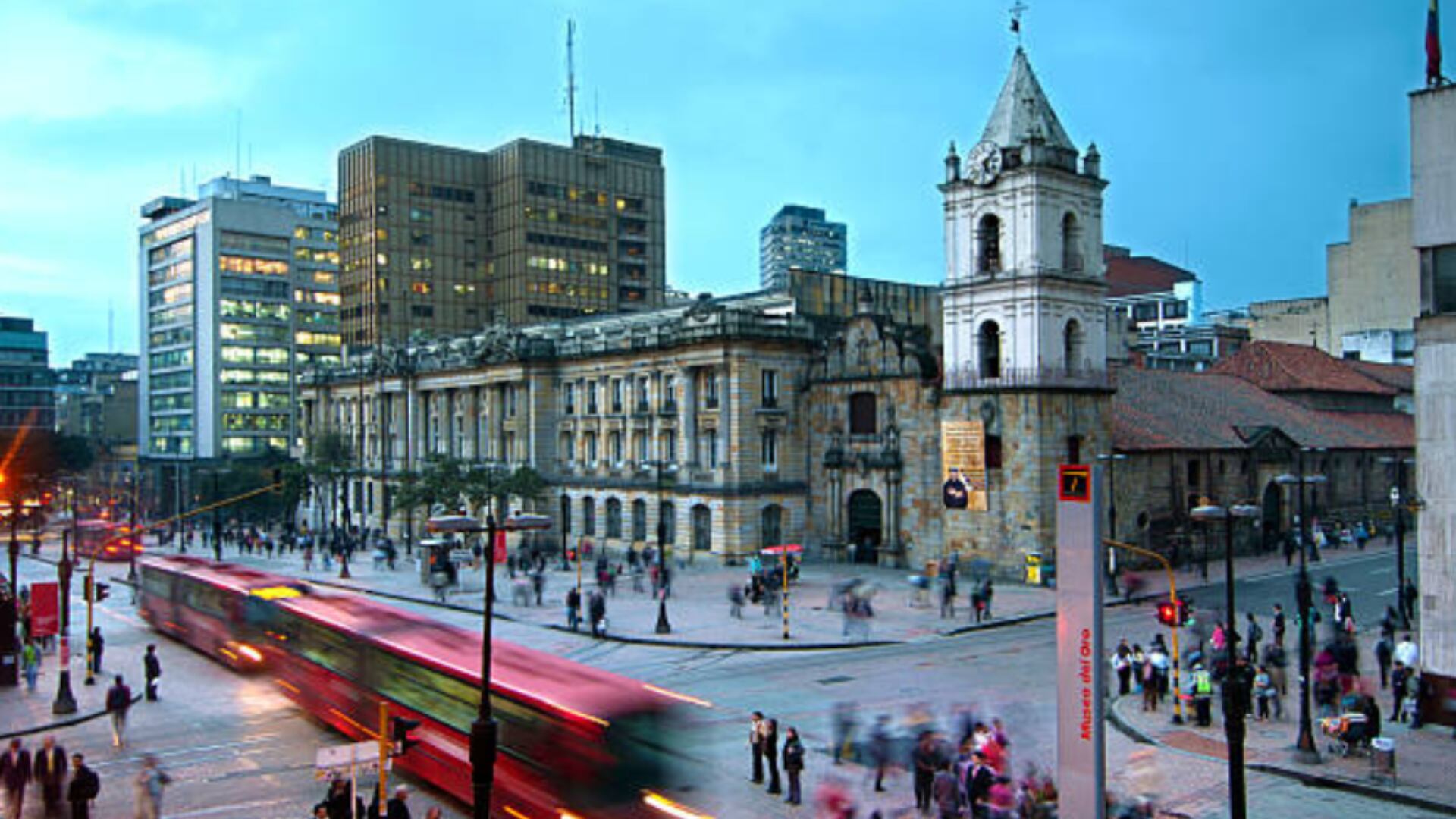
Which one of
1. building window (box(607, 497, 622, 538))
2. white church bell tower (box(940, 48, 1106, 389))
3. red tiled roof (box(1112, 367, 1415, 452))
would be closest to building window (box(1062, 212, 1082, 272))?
white church bell tower (box(940, 48, 1106, 389))

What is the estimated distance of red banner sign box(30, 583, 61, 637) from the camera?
3456 cm

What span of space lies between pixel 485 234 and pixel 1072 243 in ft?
268

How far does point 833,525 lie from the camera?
58625 mm

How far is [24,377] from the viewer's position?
138250 millimetres

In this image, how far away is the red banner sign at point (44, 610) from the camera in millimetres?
34562

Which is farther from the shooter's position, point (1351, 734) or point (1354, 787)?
point (1351, 734)

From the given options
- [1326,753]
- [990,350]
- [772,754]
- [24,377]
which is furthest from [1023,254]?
[24,377]

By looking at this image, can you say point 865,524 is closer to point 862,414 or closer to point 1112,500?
point 862,414

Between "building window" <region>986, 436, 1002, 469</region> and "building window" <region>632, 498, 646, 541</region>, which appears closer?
"building window" <region>986, 436, 1002, 469</region>

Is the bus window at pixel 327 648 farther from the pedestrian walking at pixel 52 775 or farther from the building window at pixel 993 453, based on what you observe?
the building window at pixel 993 453

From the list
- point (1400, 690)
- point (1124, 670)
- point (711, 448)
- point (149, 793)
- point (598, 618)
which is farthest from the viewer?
point (711, 448)

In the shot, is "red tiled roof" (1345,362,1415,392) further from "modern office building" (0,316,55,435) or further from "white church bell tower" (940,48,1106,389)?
"modern office building" (0,316,55,435)

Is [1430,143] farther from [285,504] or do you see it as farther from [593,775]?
[285,504]

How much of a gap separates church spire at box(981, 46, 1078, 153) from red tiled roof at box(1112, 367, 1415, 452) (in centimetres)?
1418
